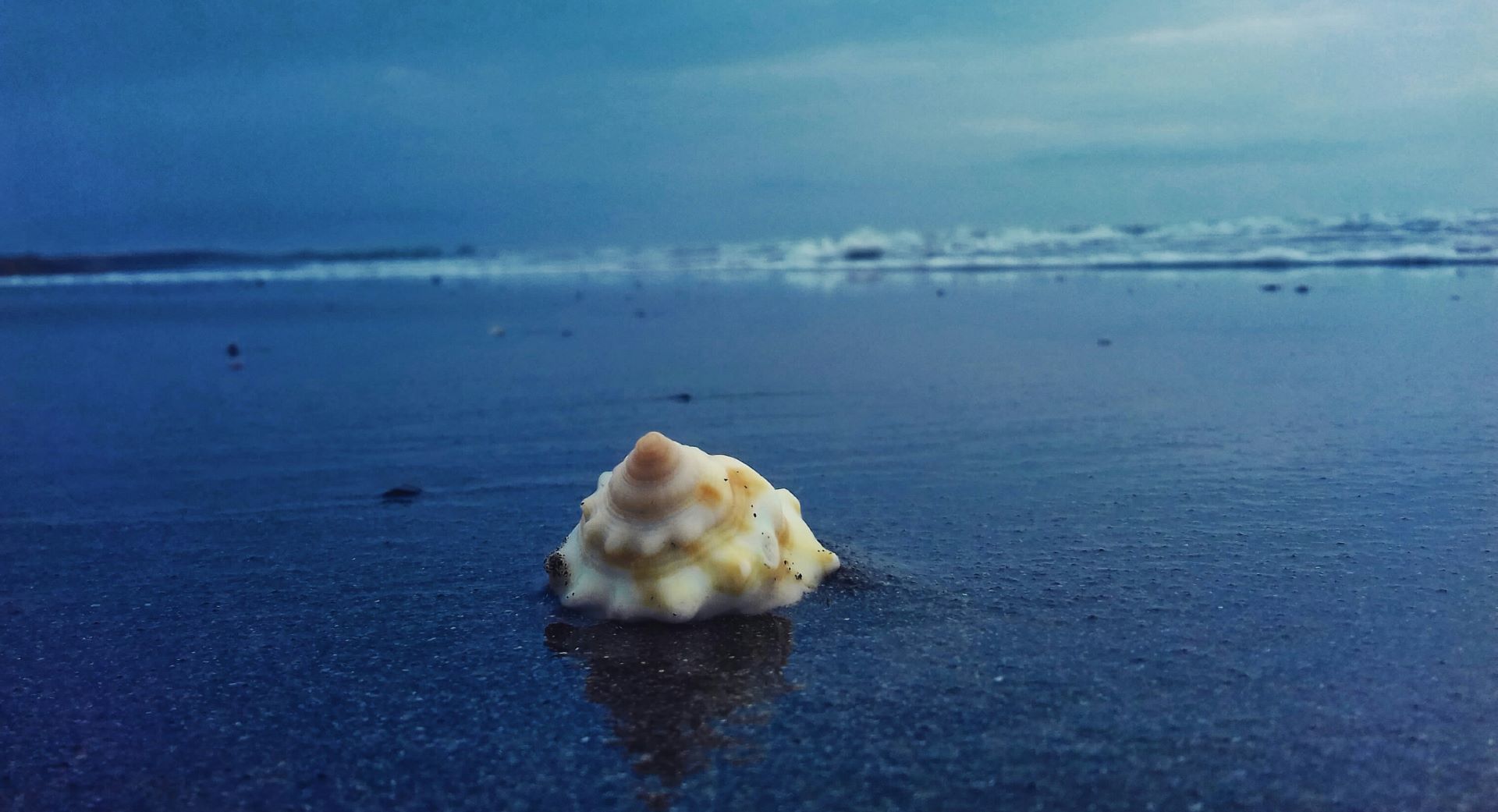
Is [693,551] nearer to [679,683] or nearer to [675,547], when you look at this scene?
[675,547]

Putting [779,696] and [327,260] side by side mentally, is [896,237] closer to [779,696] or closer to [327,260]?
[327,260]

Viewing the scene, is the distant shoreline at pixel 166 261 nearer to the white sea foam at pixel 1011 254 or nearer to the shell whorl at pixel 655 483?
the white sea foam at pixel 1011 254

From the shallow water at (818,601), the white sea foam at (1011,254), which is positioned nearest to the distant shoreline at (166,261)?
the white sea foam at (1011,254)

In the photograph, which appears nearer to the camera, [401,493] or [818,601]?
[818,601]

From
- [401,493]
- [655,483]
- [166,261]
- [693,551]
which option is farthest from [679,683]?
[166,261]

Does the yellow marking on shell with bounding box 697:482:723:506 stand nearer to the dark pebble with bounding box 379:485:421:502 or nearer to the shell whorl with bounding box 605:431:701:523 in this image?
the shell whorl with bounding box 605:431:701:523

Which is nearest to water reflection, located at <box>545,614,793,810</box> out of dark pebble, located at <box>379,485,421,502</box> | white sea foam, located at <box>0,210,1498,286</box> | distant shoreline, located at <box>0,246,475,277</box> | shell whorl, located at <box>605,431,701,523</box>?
shell whorl, located at <box>605,431,701,523</box>
